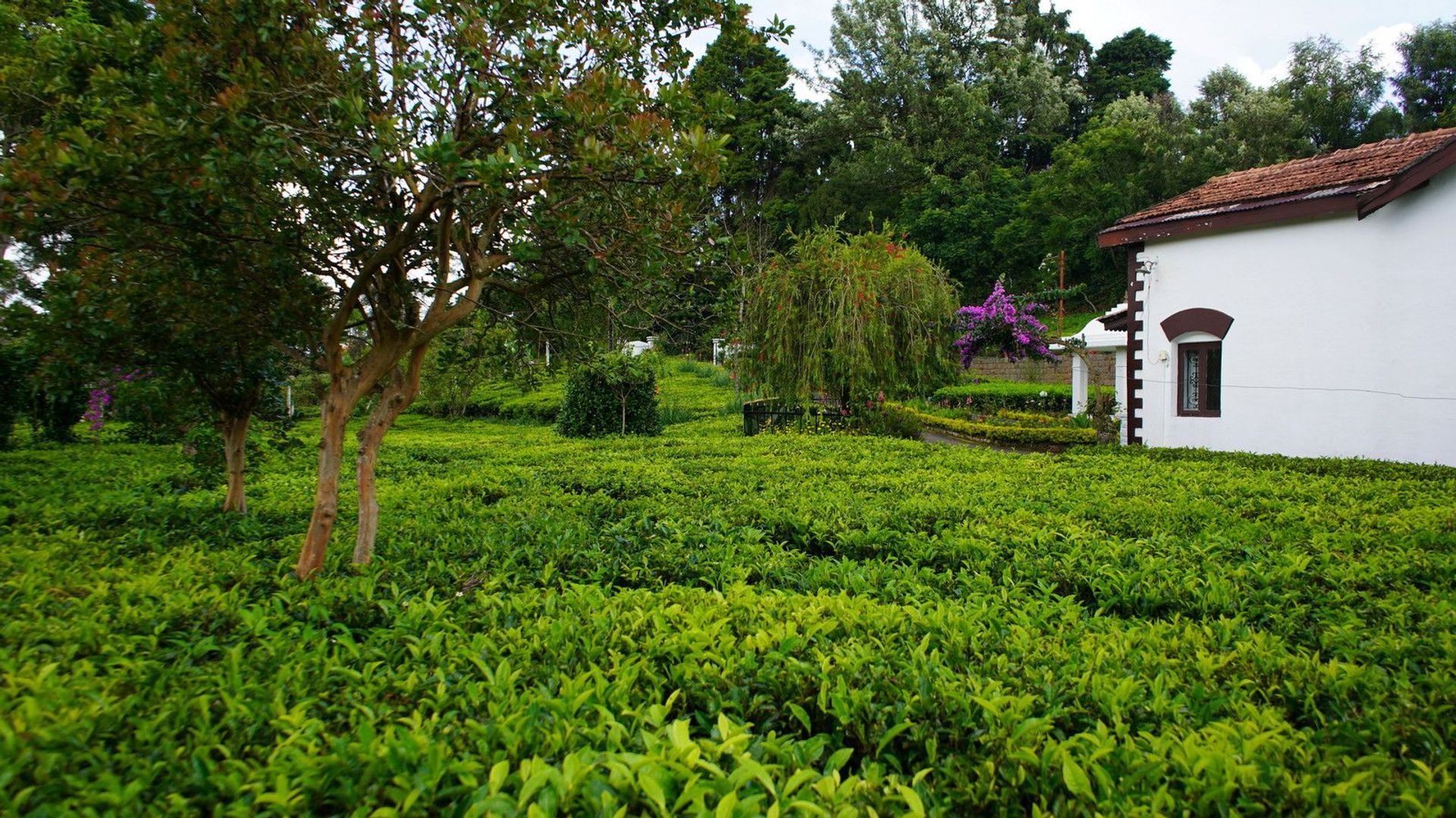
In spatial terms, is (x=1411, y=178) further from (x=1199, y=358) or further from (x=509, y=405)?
(x=509, y=405)

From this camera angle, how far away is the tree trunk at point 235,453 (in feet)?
18.5

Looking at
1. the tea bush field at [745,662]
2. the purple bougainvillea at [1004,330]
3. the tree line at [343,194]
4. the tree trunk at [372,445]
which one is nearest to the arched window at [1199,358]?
the tea bush field at [745,662]

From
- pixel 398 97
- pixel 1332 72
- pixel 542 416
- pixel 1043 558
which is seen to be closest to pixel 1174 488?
pixel 1043 558

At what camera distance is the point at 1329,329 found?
10016 mm

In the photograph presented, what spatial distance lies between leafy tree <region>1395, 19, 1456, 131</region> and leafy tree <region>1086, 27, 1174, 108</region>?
427 inches

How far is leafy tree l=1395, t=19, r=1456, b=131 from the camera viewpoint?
98.4 ft

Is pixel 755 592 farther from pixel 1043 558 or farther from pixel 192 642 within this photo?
pixel 192 642

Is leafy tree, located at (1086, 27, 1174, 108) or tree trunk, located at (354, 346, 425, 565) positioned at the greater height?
leafy tree, located at (1086, 27, 1174, 108)

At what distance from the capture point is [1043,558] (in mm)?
4039

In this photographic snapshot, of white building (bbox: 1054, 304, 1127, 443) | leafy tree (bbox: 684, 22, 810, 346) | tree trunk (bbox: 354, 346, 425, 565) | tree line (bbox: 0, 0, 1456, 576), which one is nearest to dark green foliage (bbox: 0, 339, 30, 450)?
tree line (bbox: 0, 0, 1456, 576)

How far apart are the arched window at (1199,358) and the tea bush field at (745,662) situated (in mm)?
6370

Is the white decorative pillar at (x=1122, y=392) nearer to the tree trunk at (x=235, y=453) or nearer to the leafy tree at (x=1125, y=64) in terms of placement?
the tree trunk at (x=235, y=453)

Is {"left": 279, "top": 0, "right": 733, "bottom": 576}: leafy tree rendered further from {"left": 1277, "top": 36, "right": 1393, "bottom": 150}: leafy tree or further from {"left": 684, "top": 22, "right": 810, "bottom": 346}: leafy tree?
{"left": 1277, "top": 36, "right": 1393, "bottom": 150}: leafy tree

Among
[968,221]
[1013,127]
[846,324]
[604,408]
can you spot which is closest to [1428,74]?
[1013,127]
